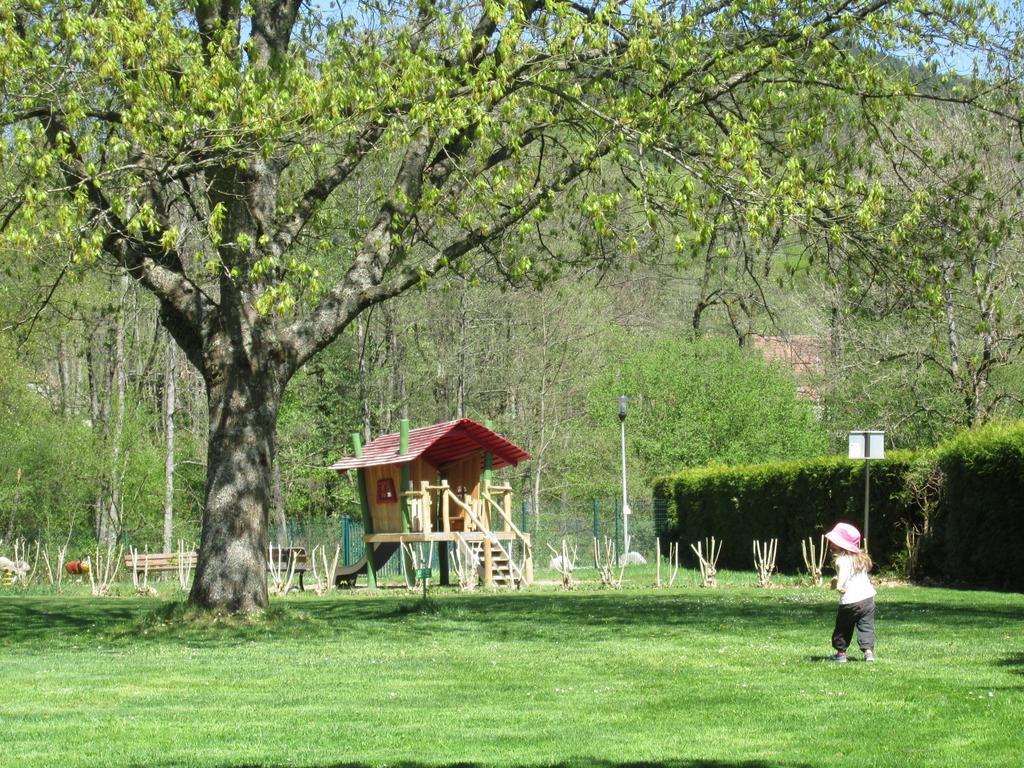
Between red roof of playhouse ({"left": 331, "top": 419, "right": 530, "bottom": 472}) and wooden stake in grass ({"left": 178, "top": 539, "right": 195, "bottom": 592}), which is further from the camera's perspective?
red roof of playhouse ({"left": 331, "top": 419, "right": 530, "bottom": 472})

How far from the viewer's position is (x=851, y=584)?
1116 centimetres

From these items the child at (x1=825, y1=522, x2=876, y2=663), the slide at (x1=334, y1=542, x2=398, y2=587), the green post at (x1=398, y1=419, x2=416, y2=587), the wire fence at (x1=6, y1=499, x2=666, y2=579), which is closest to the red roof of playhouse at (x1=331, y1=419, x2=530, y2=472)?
the green post at (x1=398, y1=419, x2=416, y2=587)

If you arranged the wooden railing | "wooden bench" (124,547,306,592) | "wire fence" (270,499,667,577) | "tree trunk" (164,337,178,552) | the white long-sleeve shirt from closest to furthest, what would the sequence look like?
the white long-sleeve shirt, the wooden railing, "wooden bench" (124,547,306,592), "tree trunk" (164,337,178,552), "wire fence" (270,499,667,577)

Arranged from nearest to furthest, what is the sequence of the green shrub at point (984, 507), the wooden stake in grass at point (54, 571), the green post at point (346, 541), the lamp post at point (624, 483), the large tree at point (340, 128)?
the large tree at point (340, 128)
the green shrub at point (984, 507)
the wooden stake in grass at point (54, 571)
the lamp post at point (624, 483)
the green post at point (346, 541)

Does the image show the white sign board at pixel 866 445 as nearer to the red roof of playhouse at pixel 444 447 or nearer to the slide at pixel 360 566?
the red roof of playhouse at pixel 444 447

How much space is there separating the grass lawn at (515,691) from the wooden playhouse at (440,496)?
9629 mm

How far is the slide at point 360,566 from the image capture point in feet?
97.7

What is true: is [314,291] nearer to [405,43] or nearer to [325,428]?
[405,43]

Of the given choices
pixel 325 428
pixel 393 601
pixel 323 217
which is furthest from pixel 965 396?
pixel 325 428

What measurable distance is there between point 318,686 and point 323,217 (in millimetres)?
10246

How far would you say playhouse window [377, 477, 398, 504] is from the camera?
29.9 meters

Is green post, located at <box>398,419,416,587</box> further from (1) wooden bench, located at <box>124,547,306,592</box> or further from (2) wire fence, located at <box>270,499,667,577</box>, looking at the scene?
(2) wire fence, located at <box>270,499,667,577</box>

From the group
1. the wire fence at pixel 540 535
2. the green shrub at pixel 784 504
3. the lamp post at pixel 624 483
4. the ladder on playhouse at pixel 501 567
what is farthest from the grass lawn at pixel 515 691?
the wire fence at pixel 540 535

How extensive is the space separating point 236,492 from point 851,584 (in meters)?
7.81
